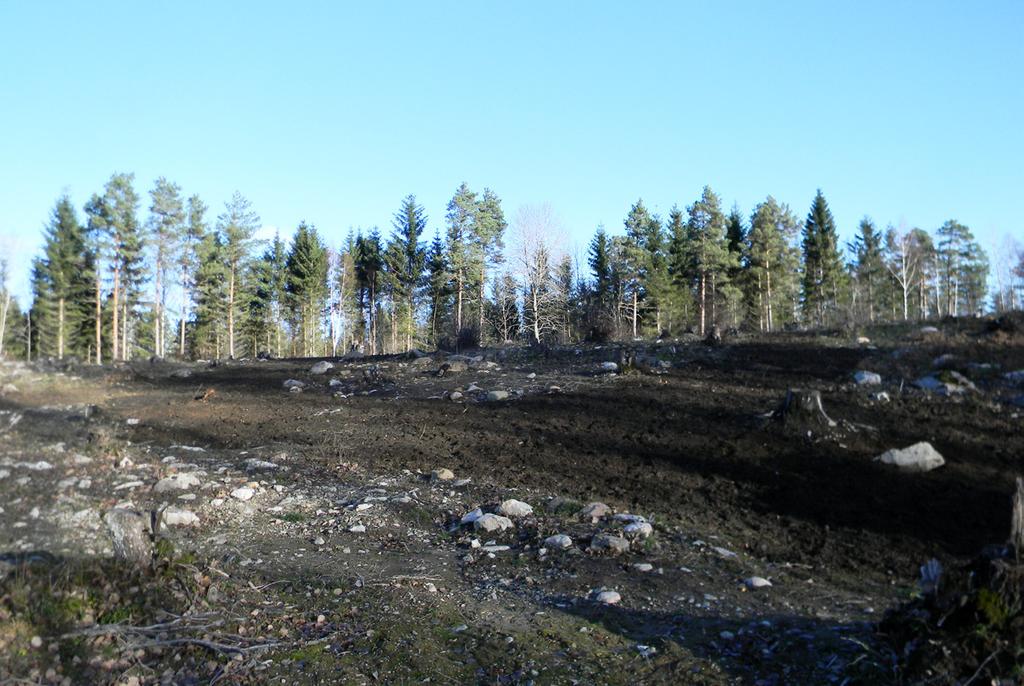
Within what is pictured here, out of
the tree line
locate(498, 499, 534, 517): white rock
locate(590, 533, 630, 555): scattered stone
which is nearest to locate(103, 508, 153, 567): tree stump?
locate(498, 499, 534, 517): white rock

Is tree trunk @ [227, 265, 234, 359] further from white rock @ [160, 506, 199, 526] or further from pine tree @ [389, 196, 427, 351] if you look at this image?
white rock @ [160, 506, 199, 526]

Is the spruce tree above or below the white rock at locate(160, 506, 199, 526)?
above

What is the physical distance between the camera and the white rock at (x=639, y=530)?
6203mm

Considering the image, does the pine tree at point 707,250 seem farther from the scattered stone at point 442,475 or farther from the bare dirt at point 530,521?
the scattered stone at point 442,475

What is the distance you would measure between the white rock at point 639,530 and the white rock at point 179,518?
446cm

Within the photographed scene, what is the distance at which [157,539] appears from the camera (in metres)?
5.41

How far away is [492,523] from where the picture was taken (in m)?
6.66

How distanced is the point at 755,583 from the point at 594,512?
1.94 metres

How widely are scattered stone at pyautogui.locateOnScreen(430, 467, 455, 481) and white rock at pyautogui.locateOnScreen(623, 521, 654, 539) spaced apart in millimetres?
2800

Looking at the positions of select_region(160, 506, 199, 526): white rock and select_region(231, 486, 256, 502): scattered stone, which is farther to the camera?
select_region(231, 486, 256, 502): scattered stone

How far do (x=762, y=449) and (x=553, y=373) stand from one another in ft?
23.2

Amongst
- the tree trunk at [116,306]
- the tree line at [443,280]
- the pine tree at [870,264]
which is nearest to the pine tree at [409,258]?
the tree line at [443,280]

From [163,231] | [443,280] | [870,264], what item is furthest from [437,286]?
[870,264]

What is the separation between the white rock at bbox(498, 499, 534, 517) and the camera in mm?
6957
